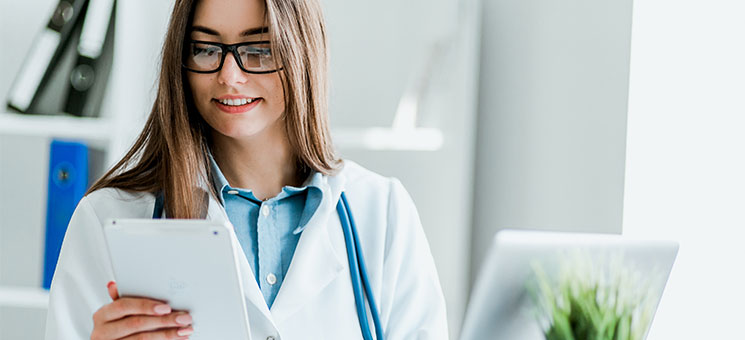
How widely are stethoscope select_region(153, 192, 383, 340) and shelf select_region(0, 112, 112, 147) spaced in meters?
0.70

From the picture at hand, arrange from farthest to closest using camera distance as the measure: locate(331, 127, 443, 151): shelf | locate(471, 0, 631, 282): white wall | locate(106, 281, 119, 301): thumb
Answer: locate(331, 127, 443, 151): shelf
locate(471, 0, 631, 282): white wall
locate(106, 281, 119, 301): thumb

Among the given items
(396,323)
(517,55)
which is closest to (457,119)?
(517,55)

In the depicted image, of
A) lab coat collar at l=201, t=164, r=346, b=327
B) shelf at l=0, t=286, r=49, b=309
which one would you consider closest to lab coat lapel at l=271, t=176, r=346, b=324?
lab coat collar at l=201, t=164, r=346, b=327

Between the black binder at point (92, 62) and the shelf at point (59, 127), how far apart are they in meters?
0.04

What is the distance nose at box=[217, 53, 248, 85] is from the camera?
1.24 metres

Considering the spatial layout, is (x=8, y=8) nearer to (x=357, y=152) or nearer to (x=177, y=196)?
(x=357, y=152)

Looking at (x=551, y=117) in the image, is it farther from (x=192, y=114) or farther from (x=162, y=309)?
(x=162, y=309)

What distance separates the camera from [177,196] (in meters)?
1.26

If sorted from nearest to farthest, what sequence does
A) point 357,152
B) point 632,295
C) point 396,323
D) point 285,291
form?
point 632,295 < point 285,291 < point 396,323 < point 357,152

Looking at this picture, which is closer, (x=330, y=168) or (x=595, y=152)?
(x=330, y=168)

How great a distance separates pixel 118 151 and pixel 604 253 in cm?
138

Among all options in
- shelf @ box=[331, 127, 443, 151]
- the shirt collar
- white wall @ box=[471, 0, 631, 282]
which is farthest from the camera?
shelf @ box=[331, 127, 443, 151]

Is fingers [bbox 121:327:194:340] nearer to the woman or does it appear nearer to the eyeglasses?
the woman

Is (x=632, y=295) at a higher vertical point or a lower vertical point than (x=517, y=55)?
lower
